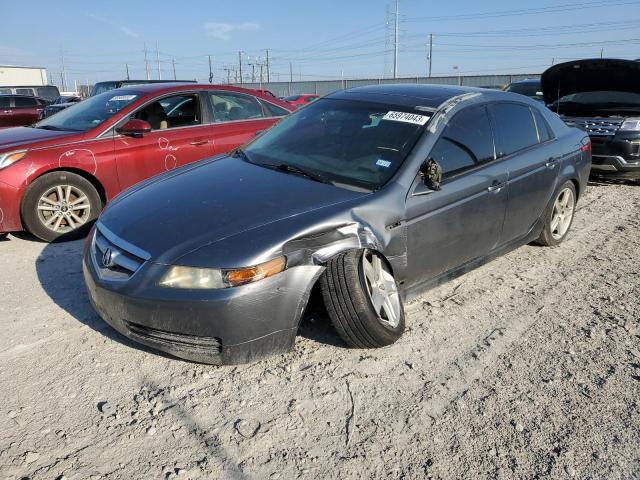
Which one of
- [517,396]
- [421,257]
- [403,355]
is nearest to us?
[517,396]

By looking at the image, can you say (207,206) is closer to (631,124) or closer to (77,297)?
(77,297)

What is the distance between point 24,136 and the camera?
5.02 metres

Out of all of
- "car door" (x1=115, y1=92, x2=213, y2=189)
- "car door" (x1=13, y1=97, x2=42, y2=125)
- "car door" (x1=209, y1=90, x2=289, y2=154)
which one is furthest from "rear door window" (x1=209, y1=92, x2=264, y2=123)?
"car door" (x1=13, y1=97, x2=42, y2=125)

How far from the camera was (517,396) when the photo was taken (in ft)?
8.61

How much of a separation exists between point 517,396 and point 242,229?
166 cm

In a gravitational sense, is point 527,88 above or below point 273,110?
above

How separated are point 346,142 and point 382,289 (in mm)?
1115

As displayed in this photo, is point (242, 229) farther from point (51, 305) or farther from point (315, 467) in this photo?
point (51, 305)

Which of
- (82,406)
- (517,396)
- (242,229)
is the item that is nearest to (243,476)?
(82,406)

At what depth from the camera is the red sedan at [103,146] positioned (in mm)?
4586

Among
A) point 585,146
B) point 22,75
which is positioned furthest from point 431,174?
point 22,75

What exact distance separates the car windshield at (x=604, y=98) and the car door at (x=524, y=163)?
3910 millimetres

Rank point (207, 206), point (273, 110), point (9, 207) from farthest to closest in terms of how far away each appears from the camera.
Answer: point (273, 110)
point (9, 207)
point (207, 206)

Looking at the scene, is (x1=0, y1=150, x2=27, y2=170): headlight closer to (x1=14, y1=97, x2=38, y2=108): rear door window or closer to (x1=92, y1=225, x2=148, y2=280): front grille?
(x1=92, y1=225, x2=148, y2=280): front grille
